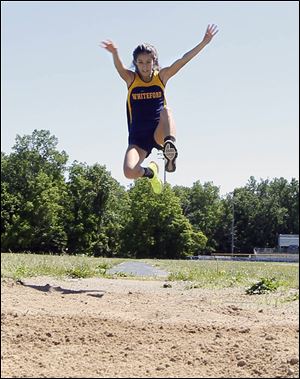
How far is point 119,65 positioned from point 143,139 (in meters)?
0.69

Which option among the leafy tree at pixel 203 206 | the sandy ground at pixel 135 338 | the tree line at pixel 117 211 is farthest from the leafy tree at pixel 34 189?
the leafy tree at pixel 203 206

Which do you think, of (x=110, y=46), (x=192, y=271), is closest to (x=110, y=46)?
(x=110, y=46)

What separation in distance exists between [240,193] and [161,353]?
3140mm

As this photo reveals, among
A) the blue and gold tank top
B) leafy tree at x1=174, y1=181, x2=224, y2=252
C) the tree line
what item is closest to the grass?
the tree line

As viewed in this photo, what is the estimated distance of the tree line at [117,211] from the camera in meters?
4.80

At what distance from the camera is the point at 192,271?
9086mm

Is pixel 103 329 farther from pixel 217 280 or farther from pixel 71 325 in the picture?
pixel 217 280

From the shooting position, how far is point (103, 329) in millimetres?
3758

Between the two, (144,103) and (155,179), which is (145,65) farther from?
(155,179)

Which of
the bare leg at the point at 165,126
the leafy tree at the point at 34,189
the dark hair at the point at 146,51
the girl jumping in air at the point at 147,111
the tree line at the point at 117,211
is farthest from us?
the bare leg at the point at 165,126

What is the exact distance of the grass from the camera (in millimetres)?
5824

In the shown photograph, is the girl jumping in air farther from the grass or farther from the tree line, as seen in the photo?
the grass

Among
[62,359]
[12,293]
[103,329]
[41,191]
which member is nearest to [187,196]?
[41,191]

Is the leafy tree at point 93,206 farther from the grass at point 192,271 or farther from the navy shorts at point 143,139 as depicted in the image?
the navy shorts at point 143,139
